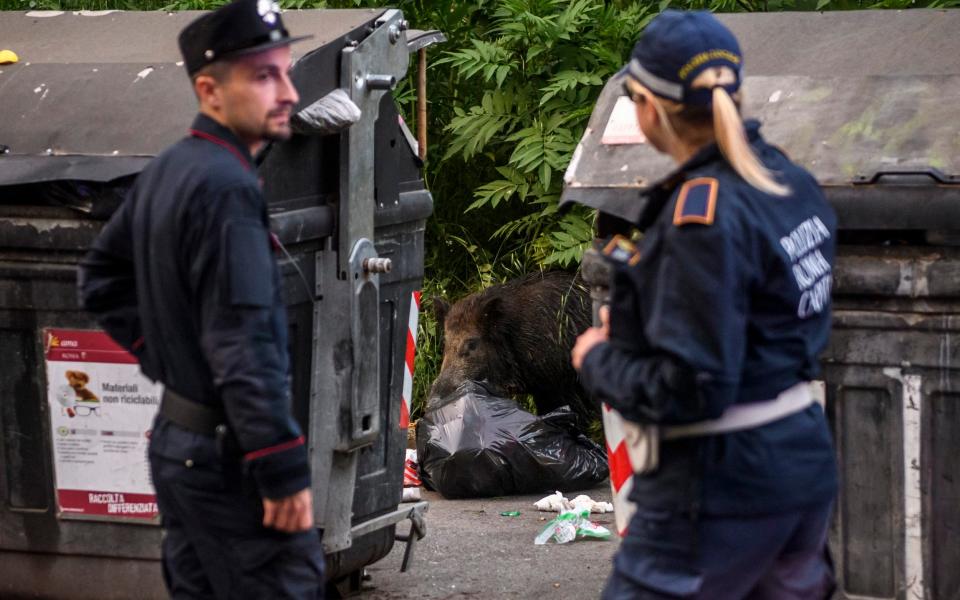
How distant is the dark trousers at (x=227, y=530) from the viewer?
3.08 metres

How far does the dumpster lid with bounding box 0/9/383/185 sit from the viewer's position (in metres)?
4.51

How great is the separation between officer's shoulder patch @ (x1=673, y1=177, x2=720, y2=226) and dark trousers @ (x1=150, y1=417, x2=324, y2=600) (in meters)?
1.09

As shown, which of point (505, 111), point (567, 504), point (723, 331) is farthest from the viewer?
point (505, 111)

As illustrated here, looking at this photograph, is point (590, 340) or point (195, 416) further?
point (195, 416)

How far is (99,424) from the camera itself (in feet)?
15.1

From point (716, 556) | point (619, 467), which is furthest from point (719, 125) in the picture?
point (619, 467)

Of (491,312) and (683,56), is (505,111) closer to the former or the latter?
(491,312)

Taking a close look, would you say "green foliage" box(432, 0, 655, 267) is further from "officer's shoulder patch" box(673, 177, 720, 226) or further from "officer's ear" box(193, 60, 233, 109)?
"officer's shoulder patch" box(673, 177, 720, 226)

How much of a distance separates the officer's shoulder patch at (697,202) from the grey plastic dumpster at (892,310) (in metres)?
1.48

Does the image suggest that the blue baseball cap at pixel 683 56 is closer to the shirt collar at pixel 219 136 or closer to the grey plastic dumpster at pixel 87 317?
the shirt collar at pixel 219 136

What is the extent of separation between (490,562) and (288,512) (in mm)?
2909

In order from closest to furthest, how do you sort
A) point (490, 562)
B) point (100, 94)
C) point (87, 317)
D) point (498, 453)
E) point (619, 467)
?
point (619, 467)
point (87, 317)
point (100, 94)
point (490, 562)
point (498, 453)

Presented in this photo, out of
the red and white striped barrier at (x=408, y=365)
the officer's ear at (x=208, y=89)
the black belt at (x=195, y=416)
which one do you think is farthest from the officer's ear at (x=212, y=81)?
the red and white striped barrier at (x=408, y=365)

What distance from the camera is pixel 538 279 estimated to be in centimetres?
848
